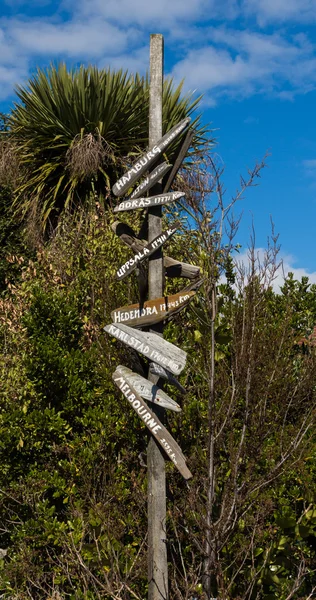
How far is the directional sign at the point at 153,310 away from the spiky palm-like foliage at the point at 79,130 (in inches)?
281

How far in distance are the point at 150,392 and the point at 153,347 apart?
0.35 meters

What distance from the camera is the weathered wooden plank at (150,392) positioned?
5.18m

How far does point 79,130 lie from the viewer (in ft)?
42.2

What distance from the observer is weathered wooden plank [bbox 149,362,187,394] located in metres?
5.17

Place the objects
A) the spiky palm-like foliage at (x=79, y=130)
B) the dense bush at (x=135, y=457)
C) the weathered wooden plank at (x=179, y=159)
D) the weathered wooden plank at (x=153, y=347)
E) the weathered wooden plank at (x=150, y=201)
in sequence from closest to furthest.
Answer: the weathered wooden plank at (x=153, y=347) → the weathered wooden plank at (x=150, y=201) → the weathered wooden plank at (x=179, y=159) → the dense bush at (x=135, y=457) → the spiky palm-like foliage at (x=79, y=130)

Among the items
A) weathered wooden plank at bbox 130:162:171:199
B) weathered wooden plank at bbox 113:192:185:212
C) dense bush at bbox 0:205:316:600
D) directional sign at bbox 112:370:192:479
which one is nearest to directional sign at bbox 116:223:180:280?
weathered wooden plank at bbox 113:192:185:212

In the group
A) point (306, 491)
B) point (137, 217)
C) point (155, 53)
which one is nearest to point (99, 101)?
point (137, 217)

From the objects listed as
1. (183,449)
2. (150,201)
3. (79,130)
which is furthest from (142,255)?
(79,130)

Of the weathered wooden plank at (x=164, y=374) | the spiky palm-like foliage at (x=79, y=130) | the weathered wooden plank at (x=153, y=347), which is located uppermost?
the spiky palm-like foliage at (x=79, y=130)

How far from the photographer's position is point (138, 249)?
5395 mm

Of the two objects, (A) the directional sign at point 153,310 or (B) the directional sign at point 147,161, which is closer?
(A) the directional sign at point 153,310

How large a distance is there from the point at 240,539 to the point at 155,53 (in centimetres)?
385

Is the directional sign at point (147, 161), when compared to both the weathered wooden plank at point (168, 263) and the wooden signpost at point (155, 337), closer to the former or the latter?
the wooden signpost at point (155, 337)

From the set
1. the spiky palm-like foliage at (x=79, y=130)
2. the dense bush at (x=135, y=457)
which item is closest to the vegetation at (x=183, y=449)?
the dense bush at (x=135, y=457)
